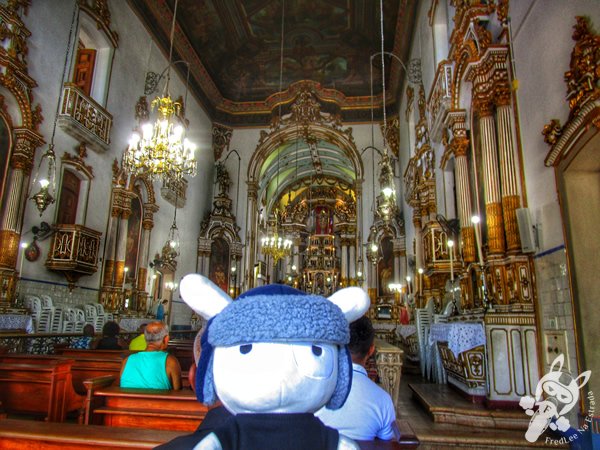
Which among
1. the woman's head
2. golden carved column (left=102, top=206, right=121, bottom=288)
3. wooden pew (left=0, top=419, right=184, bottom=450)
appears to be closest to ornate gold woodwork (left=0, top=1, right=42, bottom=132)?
golden carved column (left=102, top=206, right=121, bottom=288)

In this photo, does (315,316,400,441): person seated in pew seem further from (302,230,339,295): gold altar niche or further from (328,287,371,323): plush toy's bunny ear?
(302,230,339,295): gold altar niche

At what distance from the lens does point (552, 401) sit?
4.06 m

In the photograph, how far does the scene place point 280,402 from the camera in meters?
1.06

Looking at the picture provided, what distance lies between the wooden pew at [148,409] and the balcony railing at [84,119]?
722cm

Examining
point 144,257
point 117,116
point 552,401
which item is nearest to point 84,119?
point 117,116

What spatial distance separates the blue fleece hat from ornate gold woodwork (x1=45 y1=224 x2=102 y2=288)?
25.5 ft

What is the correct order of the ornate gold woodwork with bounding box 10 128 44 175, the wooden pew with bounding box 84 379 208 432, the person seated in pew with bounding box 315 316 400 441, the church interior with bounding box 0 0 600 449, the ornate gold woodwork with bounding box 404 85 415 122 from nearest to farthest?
the person seated in pew with bounding box 315 316 400 441 < the wooden pew with bounding box 84 379 208 432 < the church interior with bounding box 0 0 600 449 < the ornate gold woodwork with bounding box 10 128 44 175 < the ornate gold woodwork with bounding box 404 85 415 122

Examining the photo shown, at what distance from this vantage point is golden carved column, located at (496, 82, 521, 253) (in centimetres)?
489

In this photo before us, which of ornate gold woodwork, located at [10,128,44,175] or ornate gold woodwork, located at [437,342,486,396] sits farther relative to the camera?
ornate gold woodwork, located at [10,128,44,175]

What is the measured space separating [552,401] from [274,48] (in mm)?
15630

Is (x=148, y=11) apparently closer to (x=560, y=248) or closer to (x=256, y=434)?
(x=560, y=248)

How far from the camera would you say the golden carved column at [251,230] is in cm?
1669

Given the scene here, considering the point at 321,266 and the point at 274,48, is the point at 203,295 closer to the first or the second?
the point at 274,48

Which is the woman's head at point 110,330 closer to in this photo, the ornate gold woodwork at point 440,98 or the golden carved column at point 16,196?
the golden carved column at point 16,196
